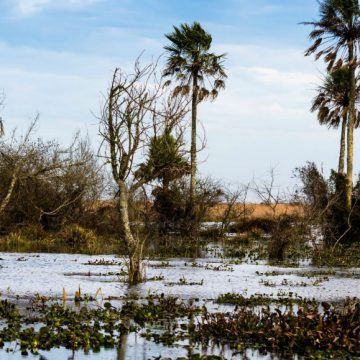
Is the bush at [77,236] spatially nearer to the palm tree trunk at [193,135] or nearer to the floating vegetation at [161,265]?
the palm tree trunk at [193,135]

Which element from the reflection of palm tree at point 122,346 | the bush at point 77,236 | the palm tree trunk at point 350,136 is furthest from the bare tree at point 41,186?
the reflection of palm tree at point 122,346

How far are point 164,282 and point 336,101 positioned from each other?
30.6 meters

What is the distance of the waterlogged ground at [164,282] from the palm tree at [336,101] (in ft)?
62.5

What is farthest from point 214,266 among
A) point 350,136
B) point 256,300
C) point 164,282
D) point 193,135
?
point 193,135

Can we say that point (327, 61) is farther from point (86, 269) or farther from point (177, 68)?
point (86, 269)

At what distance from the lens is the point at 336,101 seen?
49.9 metres

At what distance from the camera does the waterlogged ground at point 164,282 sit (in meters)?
12.1

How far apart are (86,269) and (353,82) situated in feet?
73.4

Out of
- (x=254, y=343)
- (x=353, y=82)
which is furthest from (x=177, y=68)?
(x=254, y=343)

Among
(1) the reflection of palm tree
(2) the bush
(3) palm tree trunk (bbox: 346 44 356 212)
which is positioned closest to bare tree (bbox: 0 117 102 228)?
(2) the bush

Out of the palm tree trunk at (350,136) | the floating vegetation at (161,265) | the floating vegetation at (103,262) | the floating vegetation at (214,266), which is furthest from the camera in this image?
the palm tree trunk at (350,136)

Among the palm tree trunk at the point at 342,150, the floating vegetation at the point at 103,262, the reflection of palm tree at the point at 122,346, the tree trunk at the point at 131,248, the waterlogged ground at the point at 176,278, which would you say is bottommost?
the reflection of palm tree at the point at 122,346

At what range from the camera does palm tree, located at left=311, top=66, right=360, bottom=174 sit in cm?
4772

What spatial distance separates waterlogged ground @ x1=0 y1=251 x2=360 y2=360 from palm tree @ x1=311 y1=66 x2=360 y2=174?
19.1 m
